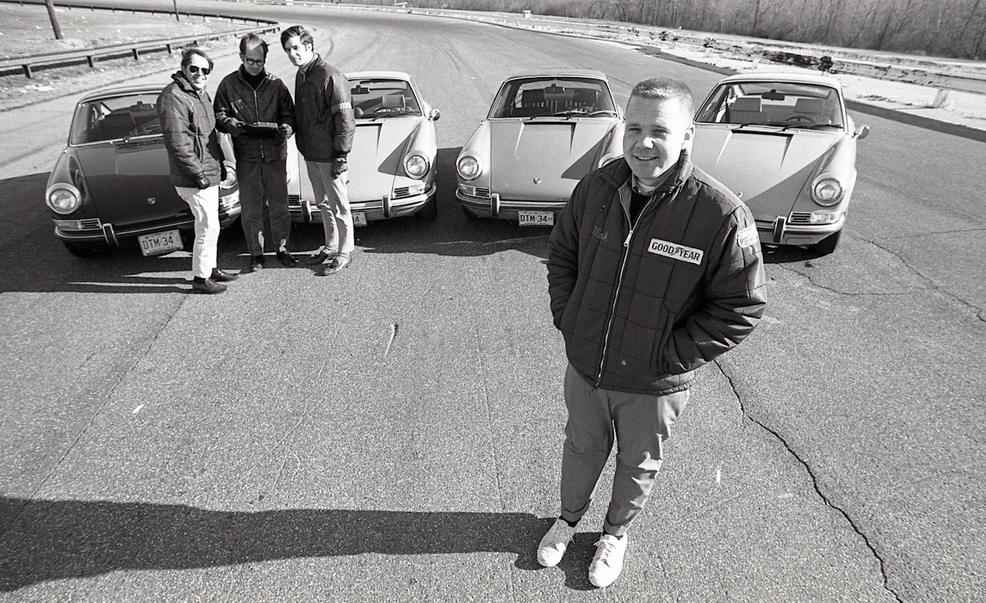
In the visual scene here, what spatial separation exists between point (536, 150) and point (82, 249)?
14.6 ft

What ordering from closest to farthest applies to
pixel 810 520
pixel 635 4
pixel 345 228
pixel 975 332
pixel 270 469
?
pixel 810 520 → pixel 270 469 → pixel 975 332 → pixel 345 228 → pixel 635 4

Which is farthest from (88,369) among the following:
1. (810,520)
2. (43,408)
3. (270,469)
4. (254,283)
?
(810,520)

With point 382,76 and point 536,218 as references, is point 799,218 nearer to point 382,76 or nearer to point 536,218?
point 536,218

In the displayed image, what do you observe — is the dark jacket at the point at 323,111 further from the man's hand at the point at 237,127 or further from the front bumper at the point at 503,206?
the front bumper at the point at 503,206

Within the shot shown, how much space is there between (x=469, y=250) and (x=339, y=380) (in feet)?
7.62

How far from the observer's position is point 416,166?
586cm

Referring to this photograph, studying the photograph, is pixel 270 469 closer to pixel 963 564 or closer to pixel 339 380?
pixel 339 380

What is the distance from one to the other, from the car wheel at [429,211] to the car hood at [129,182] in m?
2.23

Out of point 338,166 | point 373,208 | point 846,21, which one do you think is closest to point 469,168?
point 373,208

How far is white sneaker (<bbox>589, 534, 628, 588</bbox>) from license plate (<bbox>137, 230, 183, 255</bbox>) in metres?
4.51

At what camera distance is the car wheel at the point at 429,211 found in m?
6.01

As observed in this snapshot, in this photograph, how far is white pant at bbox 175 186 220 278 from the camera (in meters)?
4.57

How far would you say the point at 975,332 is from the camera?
4117mm

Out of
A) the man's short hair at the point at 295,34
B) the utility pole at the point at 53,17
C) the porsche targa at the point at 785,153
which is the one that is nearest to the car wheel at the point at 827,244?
the porsche targa at the point at 785,153
